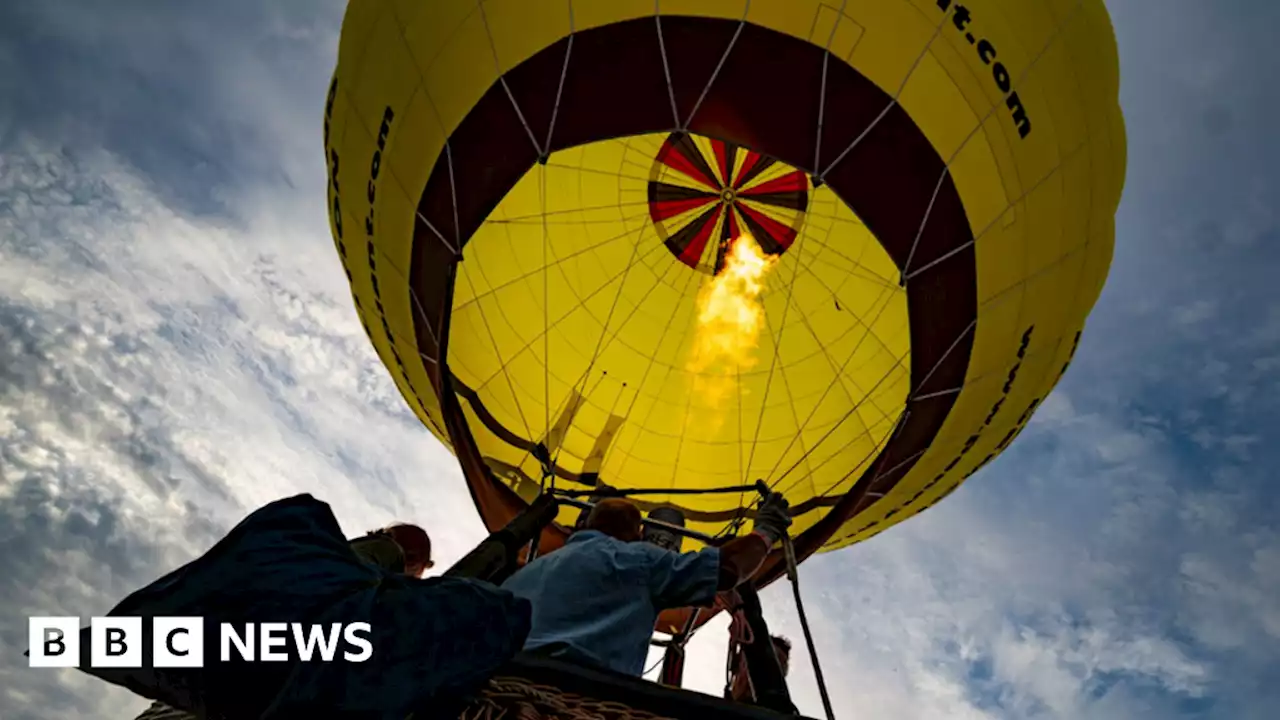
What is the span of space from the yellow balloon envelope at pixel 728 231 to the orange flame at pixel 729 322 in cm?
2

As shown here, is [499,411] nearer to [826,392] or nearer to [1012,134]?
[826,392]

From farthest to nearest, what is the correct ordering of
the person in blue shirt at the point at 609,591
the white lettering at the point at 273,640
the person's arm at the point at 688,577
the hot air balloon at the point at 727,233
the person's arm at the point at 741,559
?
the hot air balloon at the point at 727,233
the person's arm at the point at 741,559
the person's arm at the point at 688,577
the person in blue shirt at the point at 609,591
the white lettering at the point at 273,640

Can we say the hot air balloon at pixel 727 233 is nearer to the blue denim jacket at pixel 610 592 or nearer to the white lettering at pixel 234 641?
the blue denim jacket at pixel 610 592

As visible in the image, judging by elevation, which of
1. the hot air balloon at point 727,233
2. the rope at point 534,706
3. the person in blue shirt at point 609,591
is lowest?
the rope at point 534,706

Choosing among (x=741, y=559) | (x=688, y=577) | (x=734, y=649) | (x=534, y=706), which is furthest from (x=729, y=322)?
→ (x=534, y=706)

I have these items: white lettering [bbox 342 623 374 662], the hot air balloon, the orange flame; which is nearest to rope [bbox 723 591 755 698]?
the hot air balloon

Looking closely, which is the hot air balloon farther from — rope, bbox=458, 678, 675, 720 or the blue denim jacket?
rope, bbox=458, 678, 675, 720

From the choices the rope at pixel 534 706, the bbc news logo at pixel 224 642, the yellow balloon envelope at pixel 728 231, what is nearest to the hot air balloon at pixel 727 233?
the yellow balloon envelope at pixel 728 231

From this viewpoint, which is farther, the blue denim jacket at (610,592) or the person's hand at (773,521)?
the person's hand at (773,521)

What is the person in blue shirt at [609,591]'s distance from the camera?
7.07 feet

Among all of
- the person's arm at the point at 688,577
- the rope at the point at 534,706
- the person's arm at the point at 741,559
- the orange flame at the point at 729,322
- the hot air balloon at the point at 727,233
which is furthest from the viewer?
the orange flame at the point at 729,322

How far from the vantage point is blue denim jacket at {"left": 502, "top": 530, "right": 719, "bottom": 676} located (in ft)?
7.13

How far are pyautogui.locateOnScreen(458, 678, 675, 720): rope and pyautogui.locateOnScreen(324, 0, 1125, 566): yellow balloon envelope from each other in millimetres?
3369

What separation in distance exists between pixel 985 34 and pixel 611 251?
3204 millimetres
